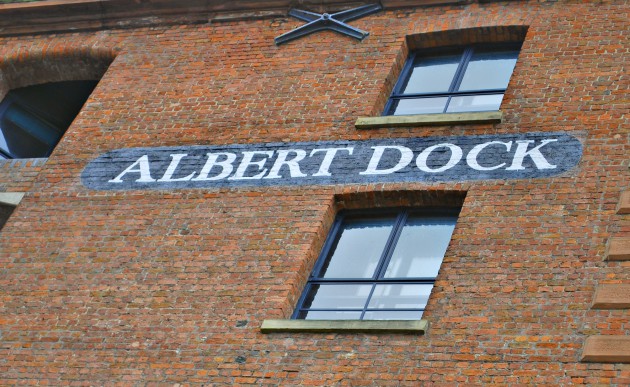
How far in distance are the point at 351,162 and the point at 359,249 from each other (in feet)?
4.09

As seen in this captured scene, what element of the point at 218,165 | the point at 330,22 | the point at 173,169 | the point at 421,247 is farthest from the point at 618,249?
the point at 330,22

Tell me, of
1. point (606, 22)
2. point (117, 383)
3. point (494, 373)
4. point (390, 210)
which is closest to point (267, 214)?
point (390, 210)

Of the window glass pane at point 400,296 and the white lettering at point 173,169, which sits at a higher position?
the white lettering at point 173,169

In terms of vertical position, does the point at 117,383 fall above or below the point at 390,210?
below

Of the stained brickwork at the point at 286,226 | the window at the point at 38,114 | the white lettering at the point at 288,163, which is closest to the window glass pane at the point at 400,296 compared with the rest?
the stained brickwork at the point at 286,226

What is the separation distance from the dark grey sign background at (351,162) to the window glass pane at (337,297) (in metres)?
1.48

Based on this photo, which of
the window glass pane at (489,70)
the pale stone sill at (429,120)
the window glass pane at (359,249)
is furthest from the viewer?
the window glass pane at (489,70)

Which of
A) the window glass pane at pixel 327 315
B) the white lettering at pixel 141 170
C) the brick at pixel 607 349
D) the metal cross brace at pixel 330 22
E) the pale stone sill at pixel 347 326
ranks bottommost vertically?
the pale stone sill at pixel 347 326

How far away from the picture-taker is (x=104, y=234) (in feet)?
49.1

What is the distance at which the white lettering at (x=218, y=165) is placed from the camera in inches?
607

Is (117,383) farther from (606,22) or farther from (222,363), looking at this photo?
(606,22)

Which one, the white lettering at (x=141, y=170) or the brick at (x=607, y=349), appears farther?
the white lettering at (x=141, y=170)

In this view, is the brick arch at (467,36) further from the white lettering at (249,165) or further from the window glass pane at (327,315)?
the window glass pane at (327,315)

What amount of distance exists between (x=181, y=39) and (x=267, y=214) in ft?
14.7
